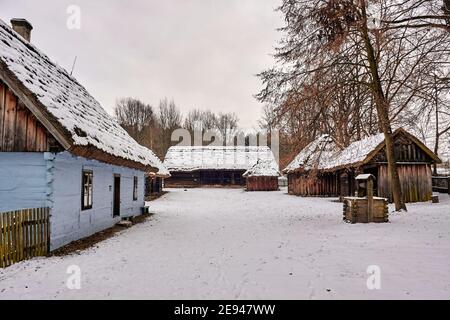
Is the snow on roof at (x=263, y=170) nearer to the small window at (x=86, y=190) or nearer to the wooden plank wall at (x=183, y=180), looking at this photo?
the wooden plank wall at (x=183, y=180)

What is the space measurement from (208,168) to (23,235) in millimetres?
36465

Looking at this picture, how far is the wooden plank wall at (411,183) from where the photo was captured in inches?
778

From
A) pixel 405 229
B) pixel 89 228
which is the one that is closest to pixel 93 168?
pixel 89 228

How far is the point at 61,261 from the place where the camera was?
6.99m

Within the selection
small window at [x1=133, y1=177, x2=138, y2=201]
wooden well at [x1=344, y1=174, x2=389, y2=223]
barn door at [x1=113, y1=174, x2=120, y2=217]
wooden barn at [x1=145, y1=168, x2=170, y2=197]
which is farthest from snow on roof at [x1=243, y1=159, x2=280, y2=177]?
wooden well at [x1=344, y1=174, x2=389, y2=223]

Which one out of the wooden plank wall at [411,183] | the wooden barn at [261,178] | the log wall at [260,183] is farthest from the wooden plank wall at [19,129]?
the log wall at [260,183]

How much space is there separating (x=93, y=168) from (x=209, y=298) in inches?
288

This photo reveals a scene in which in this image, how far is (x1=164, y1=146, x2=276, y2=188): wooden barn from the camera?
144 feet

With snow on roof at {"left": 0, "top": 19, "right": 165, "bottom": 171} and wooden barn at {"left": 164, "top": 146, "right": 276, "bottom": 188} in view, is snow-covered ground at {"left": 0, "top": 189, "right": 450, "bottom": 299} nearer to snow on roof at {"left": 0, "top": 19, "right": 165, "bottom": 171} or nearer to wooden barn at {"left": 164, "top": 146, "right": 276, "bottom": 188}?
snow on roof at {"left": 0, "top": 19, "right": 165, "bottom": 171}

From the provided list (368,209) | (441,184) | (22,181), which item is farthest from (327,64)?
(441,184)

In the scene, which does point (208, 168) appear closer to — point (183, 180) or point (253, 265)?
point (183, 180)

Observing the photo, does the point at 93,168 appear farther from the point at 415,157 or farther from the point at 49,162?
the point at 415,157

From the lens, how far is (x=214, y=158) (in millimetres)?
46031

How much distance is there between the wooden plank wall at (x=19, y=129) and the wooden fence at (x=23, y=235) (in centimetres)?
161
